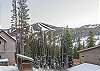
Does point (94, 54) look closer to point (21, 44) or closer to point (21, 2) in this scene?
point (21, 44)

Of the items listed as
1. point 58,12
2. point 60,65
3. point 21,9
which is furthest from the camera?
point 58,12

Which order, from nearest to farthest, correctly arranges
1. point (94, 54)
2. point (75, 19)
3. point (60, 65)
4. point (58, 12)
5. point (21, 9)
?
point (94, 54) → point (60, 65) → point (21, 9) → point (58, 12) → point (75, 19)

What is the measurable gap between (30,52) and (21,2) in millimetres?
2854

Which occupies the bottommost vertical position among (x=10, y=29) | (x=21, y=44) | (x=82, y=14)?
(x=21, y=44)

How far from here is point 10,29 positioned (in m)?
13.6

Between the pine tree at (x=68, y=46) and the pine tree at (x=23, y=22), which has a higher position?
the pine tree at (x=23, y=22)

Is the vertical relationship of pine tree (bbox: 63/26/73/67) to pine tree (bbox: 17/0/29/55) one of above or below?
below

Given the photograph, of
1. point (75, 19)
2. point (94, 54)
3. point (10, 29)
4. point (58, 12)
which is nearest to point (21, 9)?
point (10, 29)

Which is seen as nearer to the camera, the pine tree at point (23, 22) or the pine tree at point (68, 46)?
the pine tree at point (68, 46)

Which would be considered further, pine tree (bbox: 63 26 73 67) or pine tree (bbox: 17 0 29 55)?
pine tree (bbox: 17 0 29 55)

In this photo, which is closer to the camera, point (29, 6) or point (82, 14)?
point (29, 6)

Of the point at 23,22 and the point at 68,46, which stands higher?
the point at 23,22

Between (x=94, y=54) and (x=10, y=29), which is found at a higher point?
(x=10, y=29)

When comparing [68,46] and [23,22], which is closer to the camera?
[68,46]
